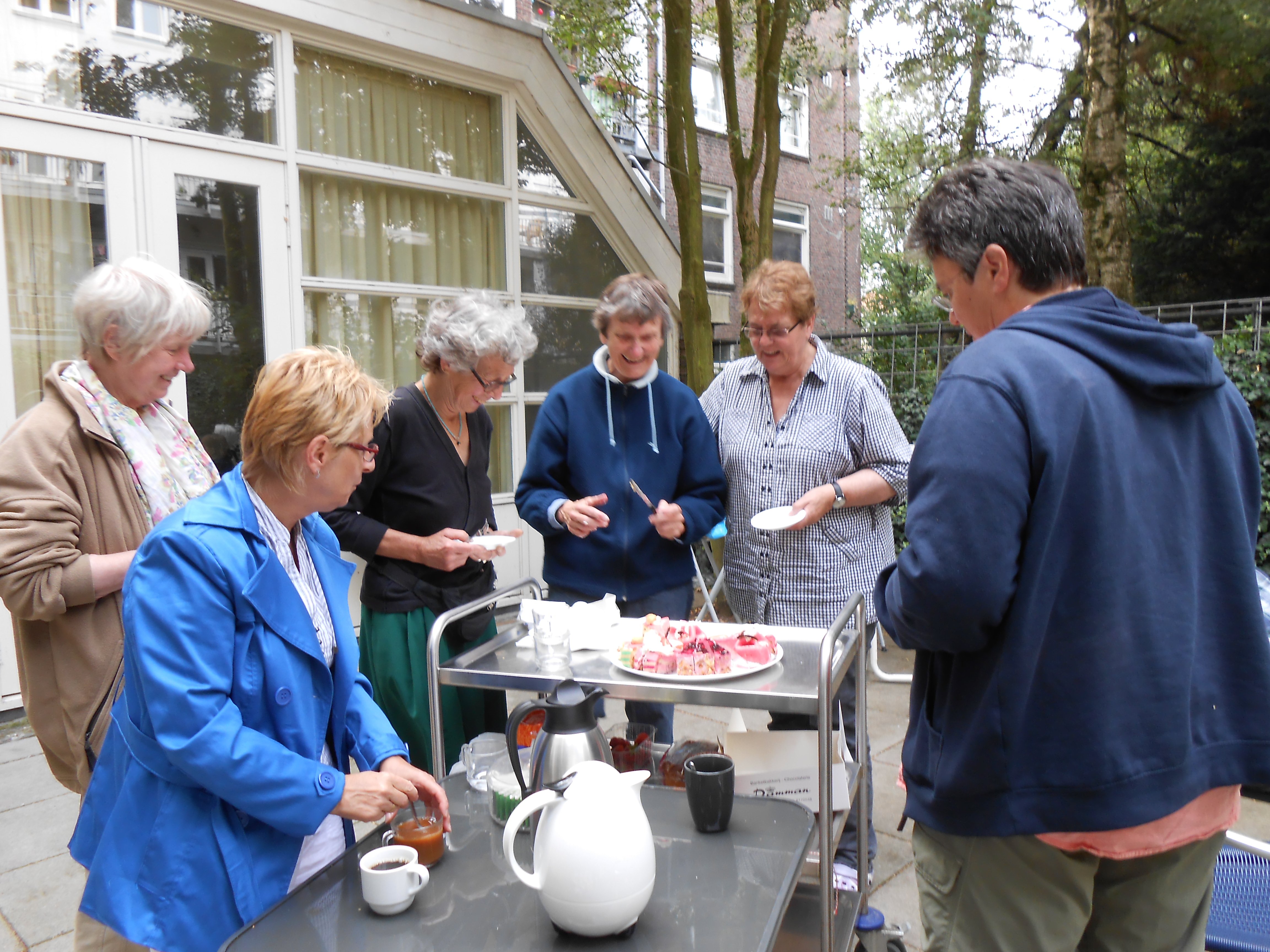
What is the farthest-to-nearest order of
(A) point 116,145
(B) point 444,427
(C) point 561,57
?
1. (C) point 561,57
2. (A) point 116,145
3. (B) point 444,427

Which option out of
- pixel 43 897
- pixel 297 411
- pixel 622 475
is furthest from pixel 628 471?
pixel 43 897

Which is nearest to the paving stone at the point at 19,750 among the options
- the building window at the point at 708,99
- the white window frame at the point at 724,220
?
the white window frame at the point at 724,220

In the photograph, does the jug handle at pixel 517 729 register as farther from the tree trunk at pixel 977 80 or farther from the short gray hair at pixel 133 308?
the tree trunk at pixel 977 80

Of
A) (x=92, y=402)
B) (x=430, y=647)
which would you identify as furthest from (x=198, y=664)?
(x=92, y=402)

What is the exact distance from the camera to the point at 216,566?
141 cm

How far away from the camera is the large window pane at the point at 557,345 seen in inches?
258

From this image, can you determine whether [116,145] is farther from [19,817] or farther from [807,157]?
[807,157]

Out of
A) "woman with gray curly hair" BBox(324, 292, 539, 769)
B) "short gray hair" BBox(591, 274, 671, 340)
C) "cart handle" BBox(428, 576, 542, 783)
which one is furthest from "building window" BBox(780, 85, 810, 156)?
"cart handle" BBox(428, 576, 542, 783)

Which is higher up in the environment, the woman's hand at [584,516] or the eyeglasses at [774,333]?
the eyeglasses at [774,333]

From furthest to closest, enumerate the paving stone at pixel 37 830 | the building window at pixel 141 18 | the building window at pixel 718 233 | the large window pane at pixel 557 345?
the building window at pixel 718 233, the large window pane at pixel 557 345, the building window at pixel 141 18, the paving stone at pixel 37 830

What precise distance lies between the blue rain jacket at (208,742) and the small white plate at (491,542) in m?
0.84

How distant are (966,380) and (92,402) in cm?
184

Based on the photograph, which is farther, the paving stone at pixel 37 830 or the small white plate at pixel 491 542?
the paving stone at pixel 37 830

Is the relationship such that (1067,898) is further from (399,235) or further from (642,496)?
(399,235)
